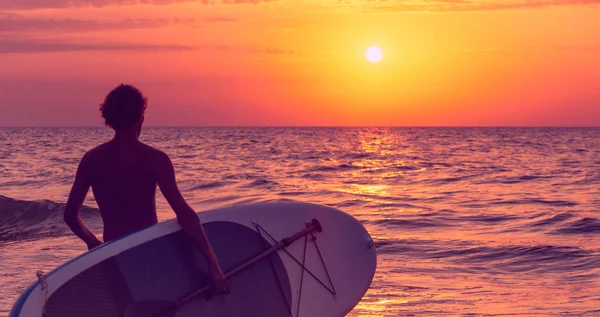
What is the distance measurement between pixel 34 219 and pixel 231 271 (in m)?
11.0

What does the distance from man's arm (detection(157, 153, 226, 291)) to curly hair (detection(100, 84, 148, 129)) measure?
0.87 feet

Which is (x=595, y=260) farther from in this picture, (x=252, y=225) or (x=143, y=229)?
(x=143, y=229)

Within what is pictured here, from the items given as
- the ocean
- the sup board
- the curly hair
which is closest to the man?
the curly hair

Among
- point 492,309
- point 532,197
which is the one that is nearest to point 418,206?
point 532,197

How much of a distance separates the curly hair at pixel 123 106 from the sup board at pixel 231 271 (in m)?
0.88

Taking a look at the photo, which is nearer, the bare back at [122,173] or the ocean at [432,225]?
the bare back at [122,173]

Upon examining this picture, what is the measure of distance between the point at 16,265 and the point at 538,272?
21.6ft

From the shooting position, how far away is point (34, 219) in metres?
15.3

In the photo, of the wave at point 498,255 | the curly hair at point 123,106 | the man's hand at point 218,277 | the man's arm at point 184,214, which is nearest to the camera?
the curly hair at point 123,106

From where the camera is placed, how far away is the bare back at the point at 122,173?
417 cm

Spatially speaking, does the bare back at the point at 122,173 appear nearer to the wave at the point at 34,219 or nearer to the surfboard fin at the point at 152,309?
the surfboard fin at the point at 152,309

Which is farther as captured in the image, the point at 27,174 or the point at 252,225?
the point at 27,174

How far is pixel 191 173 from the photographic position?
86.4 ft

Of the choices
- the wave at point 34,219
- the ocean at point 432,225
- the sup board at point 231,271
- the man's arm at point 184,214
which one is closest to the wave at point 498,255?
the ocean at point 432,225
